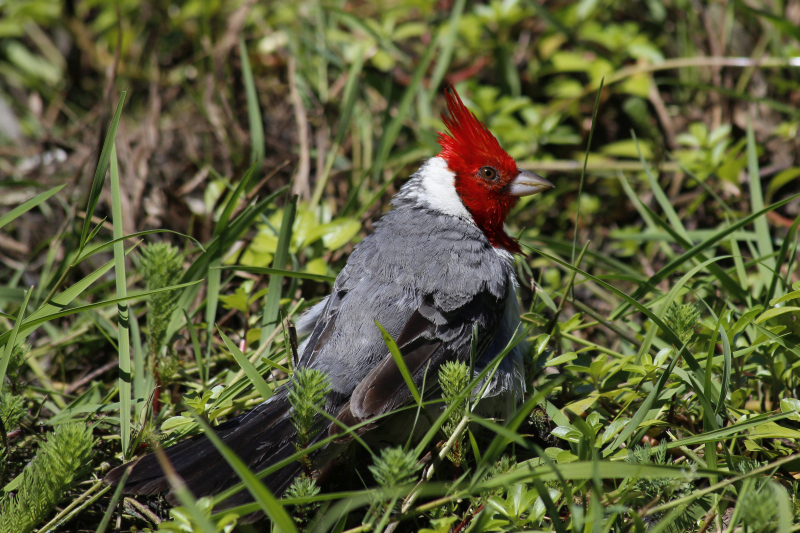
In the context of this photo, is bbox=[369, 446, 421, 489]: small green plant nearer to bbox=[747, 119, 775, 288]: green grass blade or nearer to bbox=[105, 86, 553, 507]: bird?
bbox=[105, 86, 553, 507]: bird

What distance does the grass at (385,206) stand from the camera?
2.10 m

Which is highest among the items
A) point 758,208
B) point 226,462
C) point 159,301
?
point 159,301

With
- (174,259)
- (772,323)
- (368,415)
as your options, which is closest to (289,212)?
(174,259)

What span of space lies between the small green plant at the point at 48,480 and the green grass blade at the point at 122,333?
0.36 metres

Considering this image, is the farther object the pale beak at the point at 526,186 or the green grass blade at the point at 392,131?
the green grass blade at the point at 392,131

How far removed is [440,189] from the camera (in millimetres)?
3271

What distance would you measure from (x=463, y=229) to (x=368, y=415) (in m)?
1.14

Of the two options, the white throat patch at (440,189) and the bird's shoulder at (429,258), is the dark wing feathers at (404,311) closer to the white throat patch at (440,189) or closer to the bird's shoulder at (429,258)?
the bird's shoulder at (429,258)

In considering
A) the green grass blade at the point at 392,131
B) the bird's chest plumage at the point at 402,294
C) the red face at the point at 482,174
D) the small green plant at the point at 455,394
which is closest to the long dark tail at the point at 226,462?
the bird's chest plumage at the point at 402,294

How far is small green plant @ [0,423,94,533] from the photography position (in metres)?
1.94

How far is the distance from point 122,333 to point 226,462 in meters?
0.81

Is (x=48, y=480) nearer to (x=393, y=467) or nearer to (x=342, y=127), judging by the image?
(x=393, y=467)

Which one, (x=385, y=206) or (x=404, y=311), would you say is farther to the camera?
(x=385, y=206)

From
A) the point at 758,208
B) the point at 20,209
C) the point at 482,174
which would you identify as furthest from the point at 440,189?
the point at 20,209
